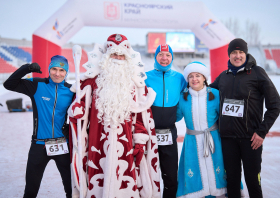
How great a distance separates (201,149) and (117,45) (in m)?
1.29

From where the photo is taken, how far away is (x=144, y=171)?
1846 mm

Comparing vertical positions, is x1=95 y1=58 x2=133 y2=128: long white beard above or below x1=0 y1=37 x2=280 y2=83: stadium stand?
below

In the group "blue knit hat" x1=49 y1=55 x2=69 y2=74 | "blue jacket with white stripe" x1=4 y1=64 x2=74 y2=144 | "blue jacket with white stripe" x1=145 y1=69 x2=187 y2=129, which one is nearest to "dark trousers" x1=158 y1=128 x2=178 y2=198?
"blue jacket with white stripe" x1=145 y1=69 x2=187 y2=129

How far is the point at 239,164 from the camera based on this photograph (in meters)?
1.95

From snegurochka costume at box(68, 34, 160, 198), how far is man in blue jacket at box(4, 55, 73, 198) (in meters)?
0.19

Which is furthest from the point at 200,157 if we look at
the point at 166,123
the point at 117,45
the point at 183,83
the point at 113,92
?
the point at 117,45

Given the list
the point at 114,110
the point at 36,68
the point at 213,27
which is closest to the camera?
the point at 114,110

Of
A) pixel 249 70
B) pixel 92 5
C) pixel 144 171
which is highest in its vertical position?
pixel 92 5

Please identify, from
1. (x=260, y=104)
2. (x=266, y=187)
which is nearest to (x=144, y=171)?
(x=260, y=104)

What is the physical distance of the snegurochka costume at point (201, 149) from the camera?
197cm

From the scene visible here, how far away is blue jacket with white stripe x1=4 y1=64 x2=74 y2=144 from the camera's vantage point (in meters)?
1.85

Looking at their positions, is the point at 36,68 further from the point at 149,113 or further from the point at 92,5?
the point at 92,5

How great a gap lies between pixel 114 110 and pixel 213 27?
577 cm

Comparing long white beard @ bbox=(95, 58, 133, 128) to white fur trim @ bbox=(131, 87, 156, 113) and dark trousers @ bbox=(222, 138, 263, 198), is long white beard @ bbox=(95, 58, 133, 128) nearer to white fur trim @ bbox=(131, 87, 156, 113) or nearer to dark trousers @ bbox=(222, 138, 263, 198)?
white fur trim @ bbox=(131, 87, 156, 113)
